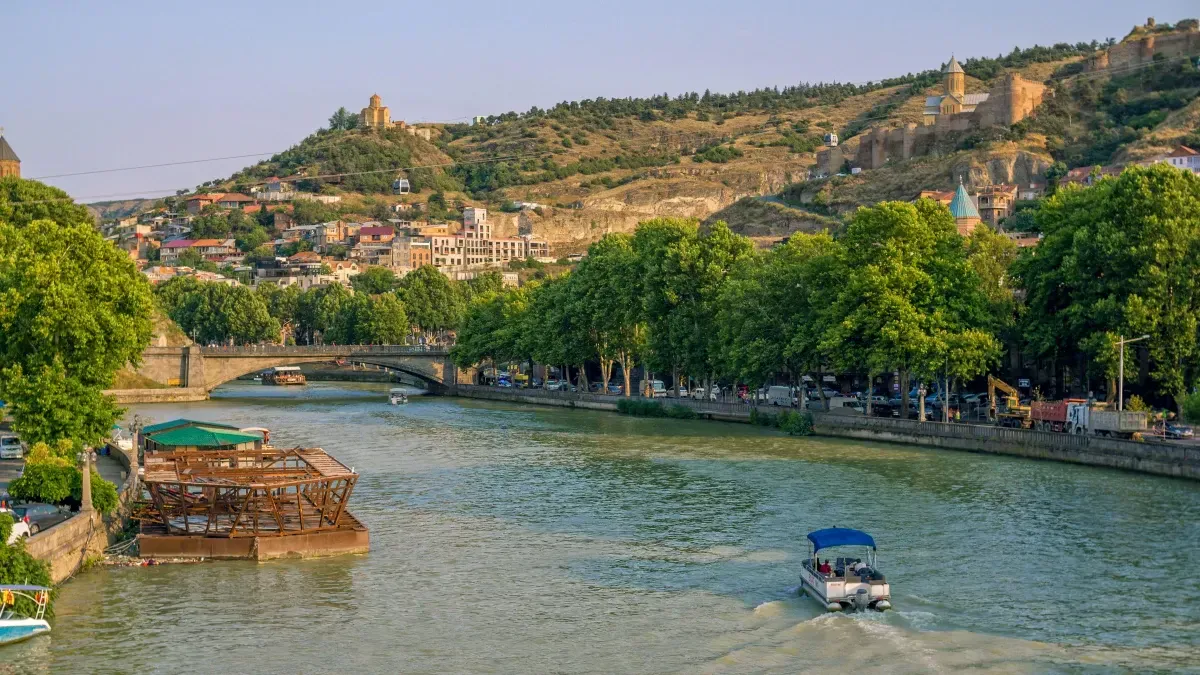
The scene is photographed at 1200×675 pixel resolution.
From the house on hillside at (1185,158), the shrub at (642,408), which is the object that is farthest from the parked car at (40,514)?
the house on hillside at (1185,158)

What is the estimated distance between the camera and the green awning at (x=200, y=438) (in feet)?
139

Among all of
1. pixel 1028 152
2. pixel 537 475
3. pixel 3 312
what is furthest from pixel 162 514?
pixel 1028 152

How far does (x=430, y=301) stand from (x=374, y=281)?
99.4 feet

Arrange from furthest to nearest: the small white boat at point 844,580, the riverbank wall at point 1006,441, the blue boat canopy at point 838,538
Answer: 1. the riverbank wall at point 1006,441
2. the blue boat canopy at point 838,538
3. the small white boat at point 844,580

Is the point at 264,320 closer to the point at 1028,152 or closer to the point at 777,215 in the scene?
the point at 777,215

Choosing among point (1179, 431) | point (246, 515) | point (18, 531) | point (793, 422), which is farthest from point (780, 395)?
point (18, 531)

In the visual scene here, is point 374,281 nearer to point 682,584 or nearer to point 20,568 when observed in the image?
point 682,584

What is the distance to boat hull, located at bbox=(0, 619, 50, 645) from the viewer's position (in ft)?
81.0

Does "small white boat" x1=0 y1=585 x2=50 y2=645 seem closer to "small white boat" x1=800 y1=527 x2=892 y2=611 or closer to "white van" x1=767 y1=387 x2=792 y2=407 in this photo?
"small white boat" x1=800 y1=527 x2=892 y2=611

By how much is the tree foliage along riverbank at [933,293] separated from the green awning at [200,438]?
2465 cm

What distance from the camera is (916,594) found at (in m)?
28.4

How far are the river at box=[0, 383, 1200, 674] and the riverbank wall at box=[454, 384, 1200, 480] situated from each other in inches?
25.6

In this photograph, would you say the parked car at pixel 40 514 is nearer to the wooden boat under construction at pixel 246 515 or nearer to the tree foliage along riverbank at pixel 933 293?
the wooden boat under construction at pixel 246 515

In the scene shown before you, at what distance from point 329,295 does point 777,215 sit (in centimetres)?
4831
